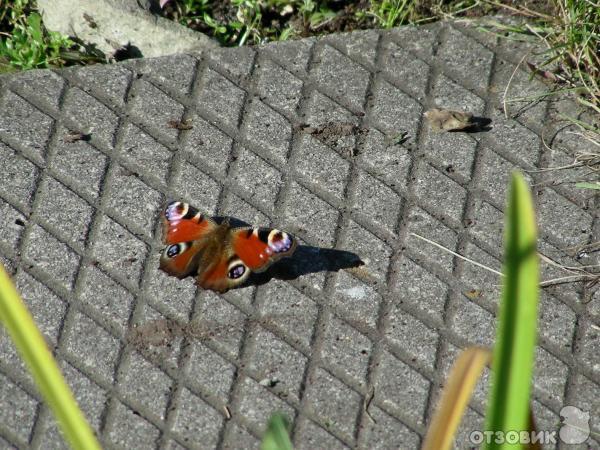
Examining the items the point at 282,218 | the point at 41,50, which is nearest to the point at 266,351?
the point at 282,218

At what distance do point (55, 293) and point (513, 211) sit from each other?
2.09 metres

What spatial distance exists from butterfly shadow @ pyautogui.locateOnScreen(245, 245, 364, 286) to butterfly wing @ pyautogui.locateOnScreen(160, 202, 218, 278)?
0.70 ft

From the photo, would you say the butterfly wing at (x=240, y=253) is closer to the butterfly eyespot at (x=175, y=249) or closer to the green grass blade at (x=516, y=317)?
the butterfly eyespot at (x=175, y=249)

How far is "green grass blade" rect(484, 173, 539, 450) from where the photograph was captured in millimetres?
1271

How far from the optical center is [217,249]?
3.01 meters

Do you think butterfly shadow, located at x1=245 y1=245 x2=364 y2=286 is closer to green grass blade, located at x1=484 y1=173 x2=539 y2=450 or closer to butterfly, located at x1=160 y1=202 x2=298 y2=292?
butterfly, located at x1=160 y1=202 x2=298 y2=292

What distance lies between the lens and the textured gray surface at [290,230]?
2777 mm

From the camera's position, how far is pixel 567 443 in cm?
270

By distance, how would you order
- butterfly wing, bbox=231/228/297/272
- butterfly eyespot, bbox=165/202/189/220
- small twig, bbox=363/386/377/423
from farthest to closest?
1. butterfly eyespot, bbox=165/202/189/220
2. butterfly wing, bbox=231/228/297/272
3. small twig, bbox=363/386/377/423

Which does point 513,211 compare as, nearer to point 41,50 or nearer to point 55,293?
point 55,293

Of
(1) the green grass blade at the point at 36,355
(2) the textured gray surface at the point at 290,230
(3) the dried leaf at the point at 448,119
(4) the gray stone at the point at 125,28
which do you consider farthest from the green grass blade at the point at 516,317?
(4) the gray stone at the point at 125,28

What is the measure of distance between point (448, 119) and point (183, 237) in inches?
48.5

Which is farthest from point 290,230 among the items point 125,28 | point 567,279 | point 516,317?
point 516,317

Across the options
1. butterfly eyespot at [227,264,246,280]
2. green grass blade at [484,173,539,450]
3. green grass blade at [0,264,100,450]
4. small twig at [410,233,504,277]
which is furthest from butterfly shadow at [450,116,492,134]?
green grass blade at [0,264,100,450]
